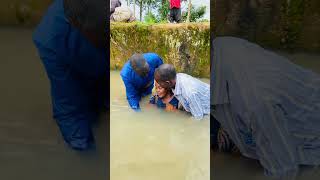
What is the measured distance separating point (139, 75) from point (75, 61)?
15.5 inches

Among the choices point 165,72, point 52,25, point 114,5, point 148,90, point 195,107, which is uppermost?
point 114,5

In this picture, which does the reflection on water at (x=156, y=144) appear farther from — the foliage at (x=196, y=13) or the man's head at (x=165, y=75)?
the foliage at (x=196, y=13)

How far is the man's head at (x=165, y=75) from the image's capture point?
3588mm

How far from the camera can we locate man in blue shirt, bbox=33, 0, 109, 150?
3559 millimetres

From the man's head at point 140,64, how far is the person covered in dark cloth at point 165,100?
10 centimetres

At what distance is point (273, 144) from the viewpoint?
366cm

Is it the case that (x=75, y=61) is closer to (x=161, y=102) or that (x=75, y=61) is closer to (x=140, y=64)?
(x=140, y=64)

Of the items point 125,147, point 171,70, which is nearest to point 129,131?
point 125,147

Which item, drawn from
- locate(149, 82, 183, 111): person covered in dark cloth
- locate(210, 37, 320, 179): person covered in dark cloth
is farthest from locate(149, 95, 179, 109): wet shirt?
locate(210, 37, 320, 179): person covered in dark cloth

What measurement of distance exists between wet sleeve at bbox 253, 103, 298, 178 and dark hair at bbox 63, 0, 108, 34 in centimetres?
107

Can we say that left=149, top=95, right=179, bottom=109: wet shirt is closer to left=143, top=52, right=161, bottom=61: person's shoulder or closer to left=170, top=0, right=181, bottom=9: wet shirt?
left=143, top=52, right=161, bottom=61: person's shoulder

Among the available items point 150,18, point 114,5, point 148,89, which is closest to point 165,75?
point 148,89

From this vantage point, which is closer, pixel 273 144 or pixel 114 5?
pixel 114 5

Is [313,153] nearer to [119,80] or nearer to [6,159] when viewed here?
[119,80]
